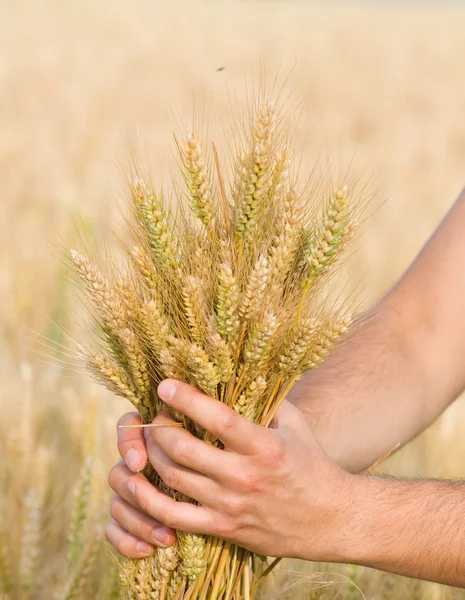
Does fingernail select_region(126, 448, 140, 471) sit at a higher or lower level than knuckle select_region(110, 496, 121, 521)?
higher

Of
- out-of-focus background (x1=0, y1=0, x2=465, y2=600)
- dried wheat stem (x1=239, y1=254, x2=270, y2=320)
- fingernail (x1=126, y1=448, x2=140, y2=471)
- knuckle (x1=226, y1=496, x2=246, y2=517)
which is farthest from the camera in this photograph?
out-of-focus background (x1=0, y1=0, x2=465, y2=600)

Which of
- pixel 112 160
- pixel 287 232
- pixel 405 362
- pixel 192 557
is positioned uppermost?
pixel 112 160

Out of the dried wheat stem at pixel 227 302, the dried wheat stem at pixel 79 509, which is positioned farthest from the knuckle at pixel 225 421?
the dried wheat stem at pixel 79 509

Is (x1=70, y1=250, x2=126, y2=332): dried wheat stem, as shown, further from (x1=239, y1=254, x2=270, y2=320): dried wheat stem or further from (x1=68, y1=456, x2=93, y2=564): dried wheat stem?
(x1=68, y1=456, x2=93, y2=564): dried wheat stem

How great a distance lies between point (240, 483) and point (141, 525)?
0.77 ft

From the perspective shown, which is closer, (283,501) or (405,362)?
(283,501)

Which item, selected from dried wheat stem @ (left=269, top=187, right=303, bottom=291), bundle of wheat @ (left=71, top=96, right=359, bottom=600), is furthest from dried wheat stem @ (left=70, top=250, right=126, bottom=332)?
dried wheat stem @ (left=269, top=187, right=303, bottom=291)

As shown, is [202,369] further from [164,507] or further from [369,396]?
[369,396]

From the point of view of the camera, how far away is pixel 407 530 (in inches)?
50.8

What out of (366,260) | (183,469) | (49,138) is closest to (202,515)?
(183,469)

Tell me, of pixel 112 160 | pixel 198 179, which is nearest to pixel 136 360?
pixel 198 179

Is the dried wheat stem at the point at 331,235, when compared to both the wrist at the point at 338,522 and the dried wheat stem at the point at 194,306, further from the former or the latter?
→ the wrist at the point at 338,522

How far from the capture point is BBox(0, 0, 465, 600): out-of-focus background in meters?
1.98

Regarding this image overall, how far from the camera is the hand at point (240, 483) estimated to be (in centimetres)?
110
